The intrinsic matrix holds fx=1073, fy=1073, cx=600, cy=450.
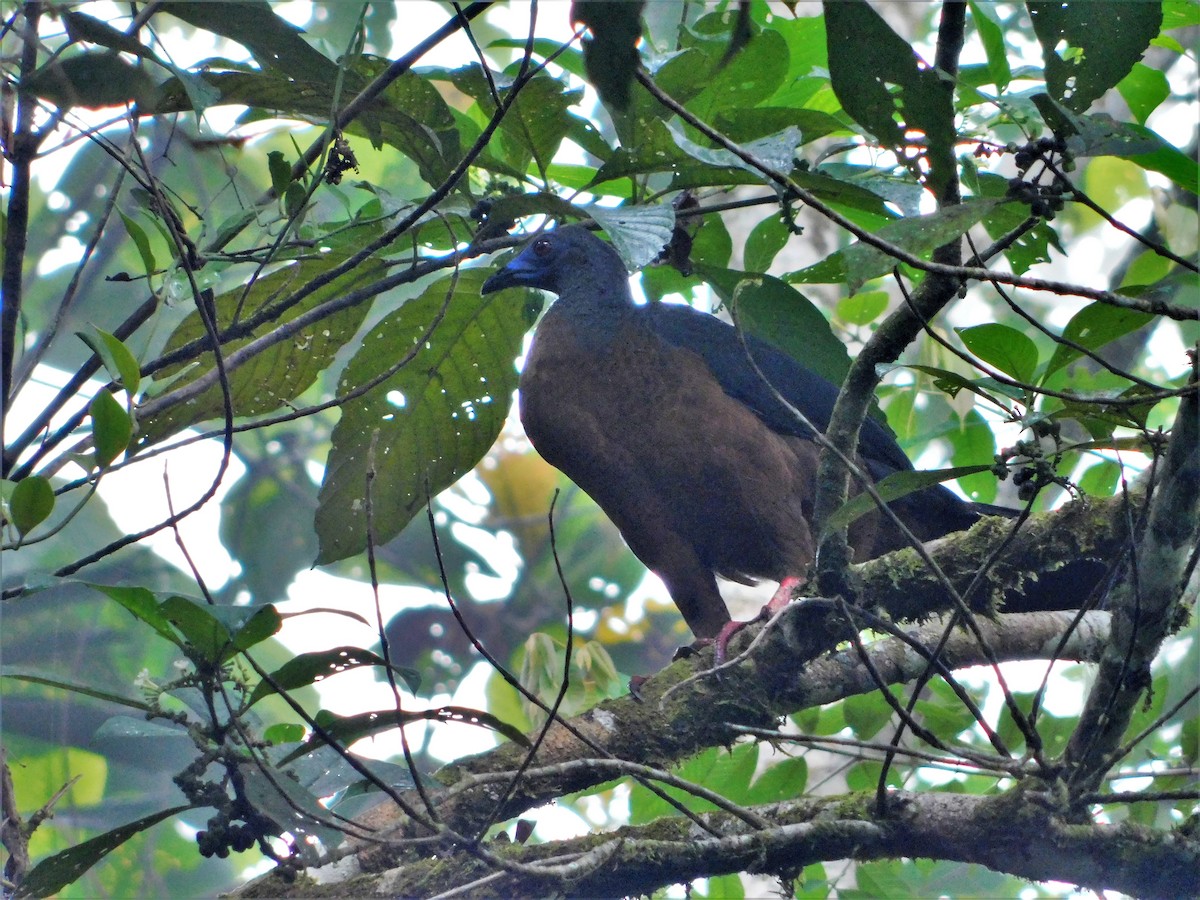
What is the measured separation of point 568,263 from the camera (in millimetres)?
3553

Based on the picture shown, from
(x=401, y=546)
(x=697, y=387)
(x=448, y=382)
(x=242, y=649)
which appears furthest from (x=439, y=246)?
(x=401, y=546)

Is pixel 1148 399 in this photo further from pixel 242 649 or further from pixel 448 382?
pixel 448 382

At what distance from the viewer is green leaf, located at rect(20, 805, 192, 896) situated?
166 cm

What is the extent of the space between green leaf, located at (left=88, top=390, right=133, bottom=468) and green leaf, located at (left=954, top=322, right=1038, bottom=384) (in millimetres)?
1319

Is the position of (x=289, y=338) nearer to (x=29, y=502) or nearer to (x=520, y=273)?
(x=29, y=502)

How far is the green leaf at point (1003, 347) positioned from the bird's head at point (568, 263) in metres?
1.76

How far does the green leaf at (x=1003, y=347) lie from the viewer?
1.82m

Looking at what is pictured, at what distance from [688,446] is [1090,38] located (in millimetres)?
1740

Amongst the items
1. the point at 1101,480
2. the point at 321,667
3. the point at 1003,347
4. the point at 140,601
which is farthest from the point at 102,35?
A: the point at 1101,480

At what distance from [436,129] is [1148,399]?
1396 mm

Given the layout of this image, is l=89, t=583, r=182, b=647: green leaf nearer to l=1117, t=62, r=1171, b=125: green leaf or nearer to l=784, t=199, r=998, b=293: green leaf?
l=784, t=199, r=998, b=293: green leaf

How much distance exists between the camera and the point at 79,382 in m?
1.83

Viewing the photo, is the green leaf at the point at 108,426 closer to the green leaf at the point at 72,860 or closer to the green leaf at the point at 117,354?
the green leaf at the point at 117,354

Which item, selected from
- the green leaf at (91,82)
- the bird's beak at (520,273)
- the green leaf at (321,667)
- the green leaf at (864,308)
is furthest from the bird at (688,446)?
the green leaf at (321,667)
